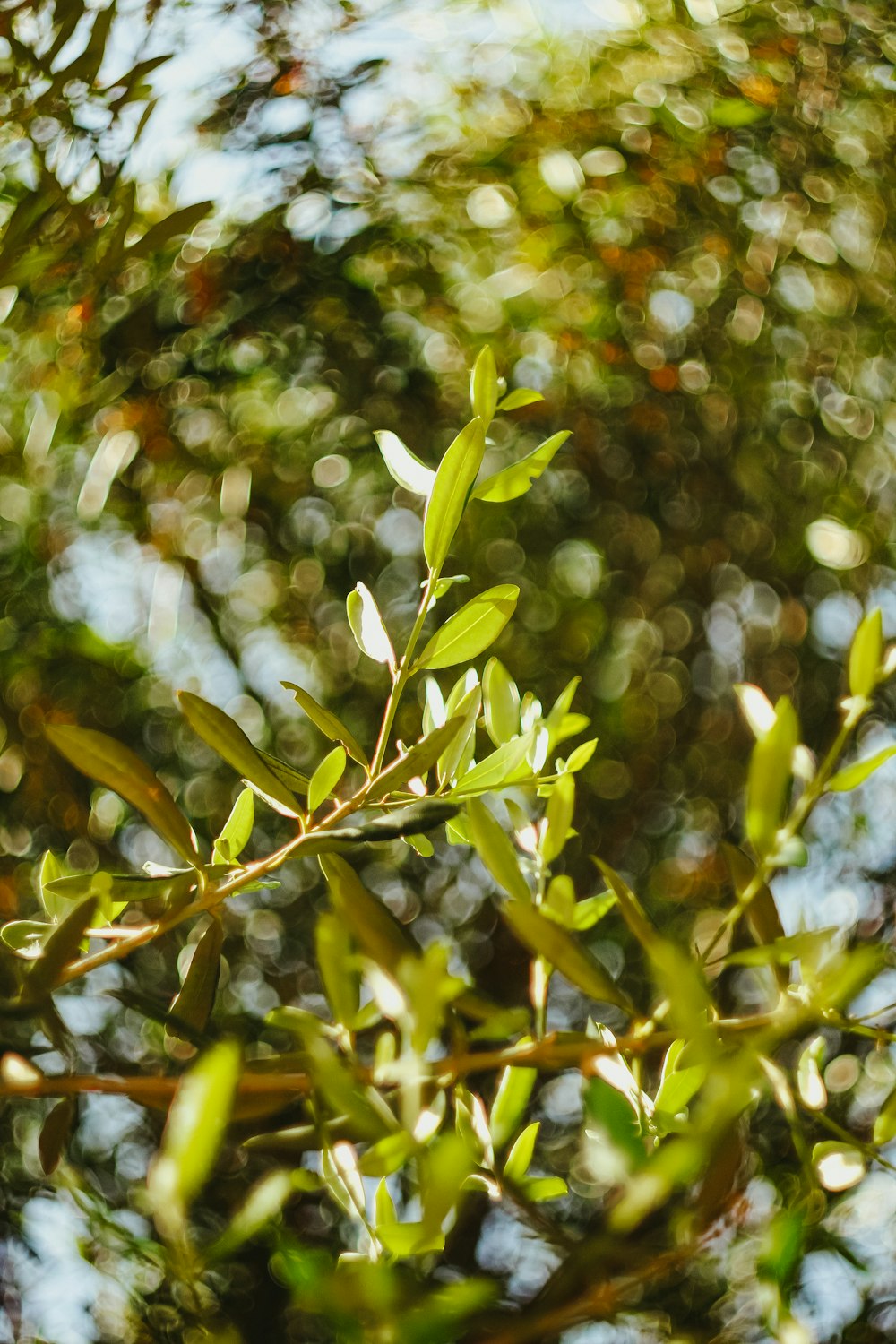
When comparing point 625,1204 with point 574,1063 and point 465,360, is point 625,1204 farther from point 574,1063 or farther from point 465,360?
point 465,360

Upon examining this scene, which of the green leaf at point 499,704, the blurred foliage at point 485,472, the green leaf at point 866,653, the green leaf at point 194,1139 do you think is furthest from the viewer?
the blurred foliage at point 485,472

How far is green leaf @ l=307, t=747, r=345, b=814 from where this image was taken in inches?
12.5

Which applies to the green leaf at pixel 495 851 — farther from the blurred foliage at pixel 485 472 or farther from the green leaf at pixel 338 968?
the blurred foliage at pixel 485 472

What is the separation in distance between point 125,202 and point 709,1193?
1.92ft

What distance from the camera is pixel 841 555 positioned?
0.89m

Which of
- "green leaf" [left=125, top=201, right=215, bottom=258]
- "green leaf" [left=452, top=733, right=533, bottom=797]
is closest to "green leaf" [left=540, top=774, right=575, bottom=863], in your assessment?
"green leaf" [left=452, top=733, right=533, bottom=797]

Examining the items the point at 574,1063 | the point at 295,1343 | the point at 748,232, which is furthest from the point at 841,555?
the point at 295,1343

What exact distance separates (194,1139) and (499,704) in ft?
0.75

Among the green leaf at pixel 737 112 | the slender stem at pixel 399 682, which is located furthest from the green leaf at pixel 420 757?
the green leaf at pixel 737 112

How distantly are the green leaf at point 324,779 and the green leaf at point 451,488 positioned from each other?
2.9 inches

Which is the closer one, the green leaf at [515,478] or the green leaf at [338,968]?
the green leaf at [338,968]

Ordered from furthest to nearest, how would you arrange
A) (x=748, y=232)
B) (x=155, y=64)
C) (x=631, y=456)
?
(x=631, y=456)
(x=748, y=232)
(x=155, y=64)

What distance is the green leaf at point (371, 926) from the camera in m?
0.27

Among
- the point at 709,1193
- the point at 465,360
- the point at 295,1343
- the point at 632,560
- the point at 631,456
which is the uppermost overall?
the point at 709,1193
